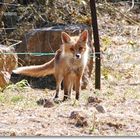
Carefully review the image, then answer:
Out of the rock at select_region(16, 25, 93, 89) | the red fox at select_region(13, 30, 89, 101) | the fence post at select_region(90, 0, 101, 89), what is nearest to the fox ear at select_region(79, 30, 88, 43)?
the red fox at select_region(13, 30, 89, 101)

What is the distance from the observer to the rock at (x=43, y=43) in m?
9.26

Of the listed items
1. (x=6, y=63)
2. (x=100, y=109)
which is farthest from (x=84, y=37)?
(x=6, y=63)

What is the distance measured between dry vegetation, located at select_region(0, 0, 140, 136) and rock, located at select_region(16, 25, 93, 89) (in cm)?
78

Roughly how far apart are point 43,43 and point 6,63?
38.9 inches

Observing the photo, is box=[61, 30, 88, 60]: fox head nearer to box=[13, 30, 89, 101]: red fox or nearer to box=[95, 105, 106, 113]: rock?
box=[13, 30, 89, 101]: red fox

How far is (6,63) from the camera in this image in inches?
337

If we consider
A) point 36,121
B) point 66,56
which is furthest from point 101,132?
point 66,56

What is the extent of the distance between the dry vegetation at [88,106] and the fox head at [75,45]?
567 millimetres

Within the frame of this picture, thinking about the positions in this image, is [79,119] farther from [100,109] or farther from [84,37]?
[84,37]

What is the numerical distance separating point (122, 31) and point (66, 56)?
455 cm

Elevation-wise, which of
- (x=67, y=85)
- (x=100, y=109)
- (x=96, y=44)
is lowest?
(x=67, y=85)

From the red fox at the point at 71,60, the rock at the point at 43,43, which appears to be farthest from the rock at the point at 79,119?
the rock at the point at 43,43

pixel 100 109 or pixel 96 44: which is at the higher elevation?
pixel 96 44

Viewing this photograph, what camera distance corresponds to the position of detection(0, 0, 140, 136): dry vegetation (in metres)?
5.18
